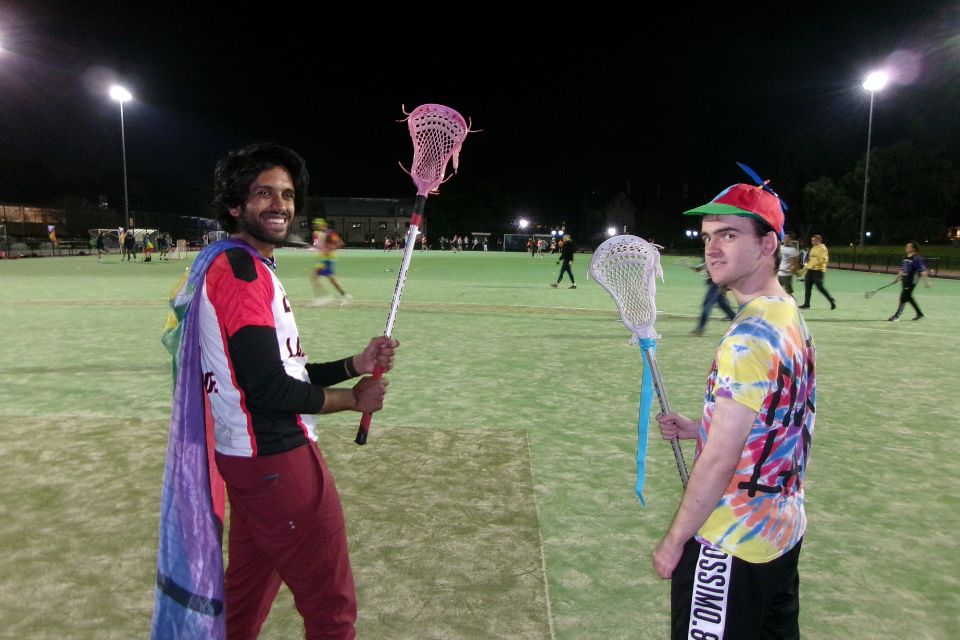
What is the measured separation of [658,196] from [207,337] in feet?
347

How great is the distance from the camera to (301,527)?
7.48 ft

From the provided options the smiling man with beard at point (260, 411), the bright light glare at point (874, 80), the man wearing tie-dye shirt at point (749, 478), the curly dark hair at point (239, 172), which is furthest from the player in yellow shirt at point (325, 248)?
the bright light glare at point (874, 80)

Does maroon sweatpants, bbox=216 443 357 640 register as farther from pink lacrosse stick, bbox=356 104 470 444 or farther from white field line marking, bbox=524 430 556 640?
white field line marking, bbox=524 430 556 640

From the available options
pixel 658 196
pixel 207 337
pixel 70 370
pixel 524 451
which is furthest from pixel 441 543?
pixel 658 196

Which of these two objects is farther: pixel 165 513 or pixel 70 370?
pixel 70 370

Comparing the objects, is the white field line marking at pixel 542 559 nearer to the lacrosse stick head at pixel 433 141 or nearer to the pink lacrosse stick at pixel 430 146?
the pink lacrosse stick at pixel 430 146

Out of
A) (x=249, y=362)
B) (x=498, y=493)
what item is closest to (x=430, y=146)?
(x=249, y=362)

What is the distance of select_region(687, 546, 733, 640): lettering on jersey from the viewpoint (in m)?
1.99

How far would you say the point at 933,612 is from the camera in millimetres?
3465

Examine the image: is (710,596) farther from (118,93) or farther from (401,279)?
(118,93)

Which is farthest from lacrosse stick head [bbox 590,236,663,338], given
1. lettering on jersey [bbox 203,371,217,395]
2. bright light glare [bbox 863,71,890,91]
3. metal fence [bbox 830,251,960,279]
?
bright light glare [bbox 863,71,890,91]

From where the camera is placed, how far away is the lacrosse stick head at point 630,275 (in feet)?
9.21

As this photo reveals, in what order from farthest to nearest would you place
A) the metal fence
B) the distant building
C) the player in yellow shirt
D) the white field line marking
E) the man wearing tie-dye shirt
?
the distant building
the metal fence
the player in yellow shirt
the white field line marking
the man wearing tie-dye shirt

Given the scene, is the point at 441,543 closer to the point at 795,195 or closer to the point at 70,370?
the point at 70,370
